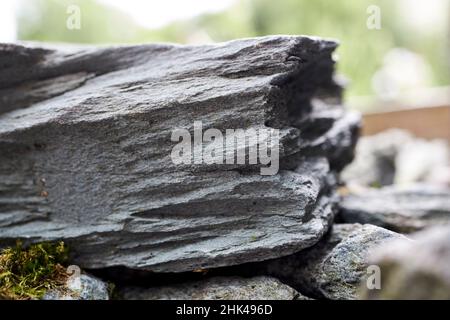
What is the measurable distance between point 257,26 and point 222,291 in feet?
77.3

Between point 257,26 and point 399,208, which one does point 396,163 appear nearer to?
point 399,208

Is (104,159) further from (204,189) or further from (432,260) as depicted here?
(432,260)

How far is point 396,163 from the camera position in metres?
12.8

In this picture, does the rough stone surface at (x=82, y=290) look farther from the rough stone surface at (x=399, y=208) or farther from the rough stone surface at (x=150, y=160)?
the rough stone surface at (x=399, y=208)

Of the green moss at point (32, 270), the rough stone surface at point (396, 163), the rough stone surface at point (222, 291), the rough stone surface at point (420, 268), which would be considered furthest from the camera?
the rough stone surface at point (396, 163)

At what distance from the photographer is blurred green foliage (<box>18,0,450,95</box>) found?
2572cm

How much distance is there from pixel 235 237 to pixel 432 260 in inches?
99.3

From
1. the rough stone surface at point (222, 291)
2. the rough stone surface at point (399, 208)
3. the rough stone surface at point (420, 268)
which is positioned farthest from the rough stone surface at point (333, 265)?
the rough stone surface at point (420, 268)

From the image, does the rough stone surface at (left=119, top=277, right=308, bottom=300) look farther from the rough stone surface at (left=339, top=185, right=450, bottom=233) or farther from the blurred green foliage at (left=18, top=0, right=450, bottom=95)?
the blurred green foliage at (left=18, top=0, right=450, bottom=95)

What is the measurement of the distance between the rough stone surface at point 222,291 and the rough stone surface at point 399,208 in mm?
2391

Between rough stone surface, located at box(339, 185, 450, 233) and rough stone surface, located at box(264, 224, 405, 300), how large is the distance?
1410 mm

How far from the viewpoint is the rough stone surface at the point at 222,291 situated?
510cm

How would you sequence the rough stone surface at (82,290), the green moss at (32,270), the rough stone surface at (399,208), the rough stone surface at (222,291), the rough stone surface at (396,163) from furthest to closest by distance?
the rough stone surface at (396,163) < the rough stone surface at (399,208) < the rough stone surface at (222,291) < the rough stone surface at (82,290) < the green moss at (32,270)
